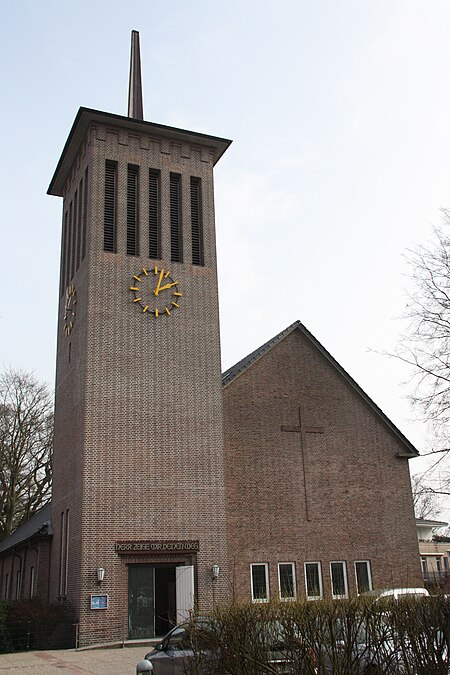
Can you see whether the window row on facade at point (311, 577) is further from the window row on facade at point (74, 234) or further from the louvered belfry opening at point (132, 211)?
the window row on facade at point (74, 234)

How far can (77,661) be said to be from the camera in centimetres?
1789

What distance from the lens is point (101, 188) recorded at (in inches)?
1054

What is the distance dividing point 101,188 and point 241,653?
21398 mm

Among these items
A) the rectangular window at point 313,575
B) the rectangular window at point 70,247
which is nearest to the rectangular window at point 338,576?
the rectangular window at point 313,575

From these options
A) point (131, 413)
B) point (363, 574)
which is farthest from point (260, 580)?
point (131, 413)

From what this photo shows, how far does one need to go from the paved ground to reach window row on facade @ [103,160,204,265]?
13622 millimetres

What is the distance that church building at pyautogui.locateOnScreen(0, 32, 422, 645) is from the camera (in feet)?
74.6

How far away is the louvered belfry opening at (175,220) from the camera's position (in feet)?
89.5

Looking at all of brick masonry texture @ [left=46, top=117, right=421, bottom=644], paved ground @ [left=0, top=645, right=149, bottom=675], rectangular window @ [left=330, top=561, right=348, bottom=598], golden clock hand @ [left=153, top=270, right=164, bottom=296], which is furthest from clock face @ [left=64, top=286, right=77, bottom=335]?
rectangular window @ [left=330, top=561, right=348, bottom=598]

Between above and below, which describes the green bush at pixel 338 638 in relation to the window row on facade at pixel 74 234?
below

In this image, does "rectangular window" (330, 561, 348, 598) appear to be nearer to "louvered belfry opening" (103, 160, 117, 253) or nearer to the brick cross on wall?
the brick cross on wall

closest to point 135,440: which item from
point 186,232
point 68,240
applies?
point 186,232

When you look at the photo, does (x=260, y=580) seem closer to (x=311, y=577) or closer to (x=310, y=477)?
(x=311, y=577)

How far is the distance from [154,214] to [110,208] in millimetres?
1778
